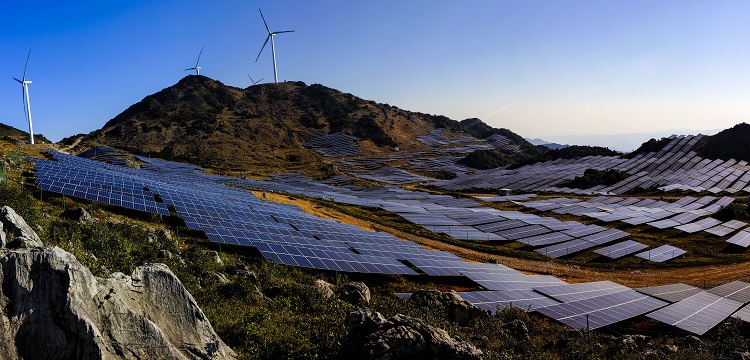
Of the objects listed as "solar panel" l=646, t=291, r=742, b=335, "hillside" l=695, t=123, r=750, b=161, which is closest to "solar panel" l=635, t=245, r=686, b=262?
"solar panel" l=646, t=291, r=742, b=335

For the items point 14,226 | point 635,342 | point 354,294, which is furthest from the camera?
point 354,294

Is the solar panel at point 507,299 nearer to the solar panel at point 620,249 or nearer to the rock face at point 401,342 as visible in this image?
the rock face at point 401,342

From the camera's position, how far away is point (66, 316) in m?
9.20

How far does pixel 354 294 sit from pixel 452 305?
19.3ft

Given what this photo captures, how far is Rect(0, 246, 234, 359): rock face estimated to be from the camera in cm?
912

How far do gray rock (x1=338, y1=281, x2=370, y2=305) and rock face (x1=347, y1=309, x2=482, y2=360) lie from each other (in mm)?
10595

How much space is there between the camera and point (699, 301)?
33.8 metres

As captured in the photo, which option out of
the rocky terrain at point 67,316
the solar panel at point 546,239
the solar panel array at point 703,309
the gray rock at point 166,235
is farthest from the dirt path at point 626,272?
the rocky terrain at point 67,316

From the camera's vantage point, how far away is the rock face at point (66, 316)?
9.12 m

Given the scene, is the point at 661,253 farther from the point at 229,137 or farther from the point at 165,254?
the point at 229,137

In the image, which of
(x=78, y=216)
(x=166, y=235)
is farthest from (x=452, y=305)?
(x=78, y=216)

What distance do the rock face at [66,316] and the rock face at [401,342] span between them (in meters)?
4.66

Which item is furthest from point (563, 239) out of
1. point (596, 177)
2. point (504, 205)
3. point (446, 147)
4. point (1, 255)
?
point (446, 147)

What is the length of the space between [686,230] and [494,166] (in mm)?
112168
